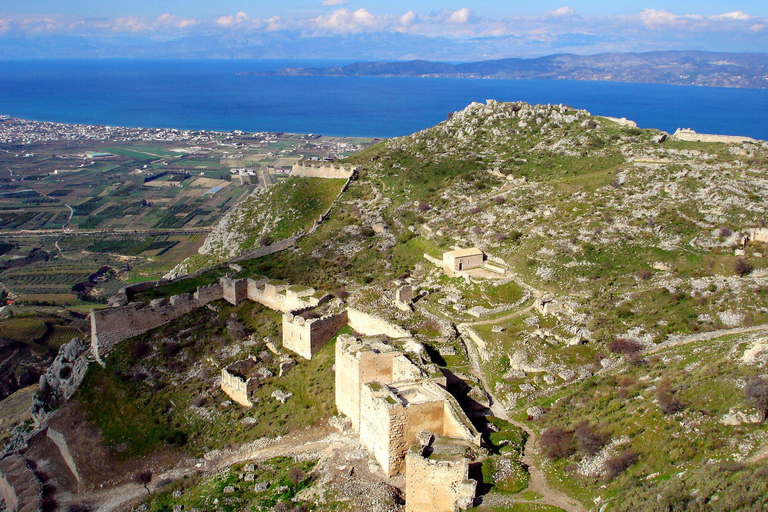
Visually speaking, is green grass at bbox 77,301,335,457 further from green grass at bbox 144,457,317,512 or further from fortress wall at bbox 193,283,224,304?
green grass at bbox 144,457,317,512

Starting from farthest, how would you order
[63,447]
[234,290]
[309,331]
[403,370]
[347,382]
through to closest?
[234,290] → [309,331] → [63,447] → [347,382] → [403,370]

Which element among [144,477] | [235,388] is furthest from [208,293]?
[144,477]

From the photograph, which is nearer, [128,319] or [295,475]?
[295,475]

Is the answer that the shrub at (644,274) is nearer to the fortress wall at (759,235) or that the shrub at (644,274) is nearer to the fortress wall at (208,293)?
the fortress wall at (759,235)

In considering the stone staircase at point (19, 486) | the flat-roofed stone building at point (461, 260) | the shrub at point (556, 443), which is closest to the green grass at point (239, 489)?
the stone staircase at point (19, 486)

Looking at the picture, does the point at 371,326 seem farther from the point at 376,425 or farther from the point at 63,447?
the point at 63,447

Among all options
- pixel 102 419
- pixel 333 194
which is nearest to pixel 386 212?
pixel 333 194

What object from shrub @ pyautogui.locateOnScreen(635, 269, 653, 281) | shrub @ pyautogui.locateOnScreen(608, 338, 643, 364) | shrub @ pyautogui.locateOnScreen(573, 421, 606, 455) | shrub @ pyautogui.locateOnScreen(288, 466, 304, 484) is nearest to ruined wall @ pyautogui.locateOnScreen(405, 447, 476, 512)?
shrub @ pyautogui.locateOnScreen(573, 421, 606, 455)
